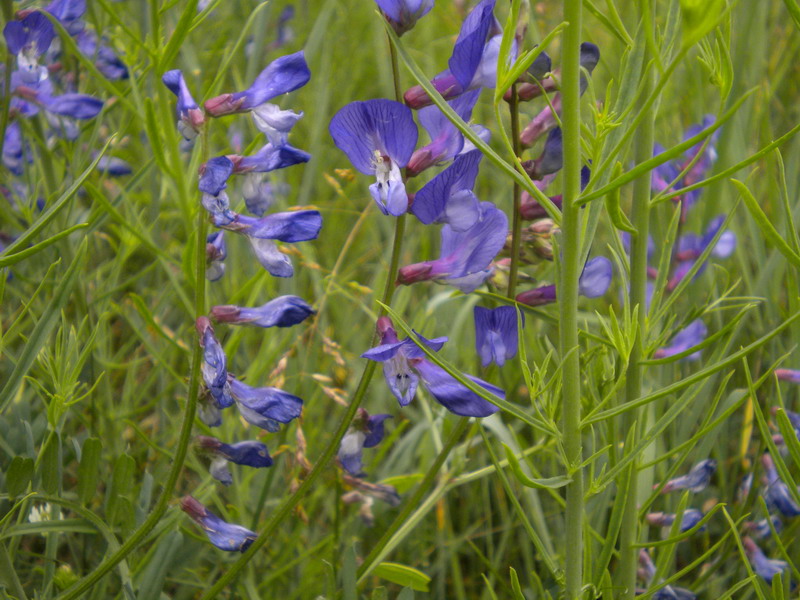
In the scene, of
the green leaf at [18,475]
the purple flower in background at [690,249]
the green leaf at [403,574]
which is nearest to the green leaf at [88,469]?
the green leaf at [18,475]

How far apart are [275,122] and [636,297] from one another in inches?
19.6

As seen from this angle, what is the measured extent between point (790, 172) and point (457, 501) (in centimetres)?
102

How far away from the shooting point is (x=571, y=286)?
862 mm

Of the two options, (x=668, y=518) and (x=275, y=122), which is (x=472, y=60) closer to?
(x=275, y=122)

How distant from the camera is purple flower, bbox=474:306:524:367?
3.29ft

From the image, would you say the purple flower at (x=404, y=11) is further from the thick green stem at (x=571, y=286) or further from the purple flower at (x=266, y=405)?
the purple flower at (x=266, y=405)

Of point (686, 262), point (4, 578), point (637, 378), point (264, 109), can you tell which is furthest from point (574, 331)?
point (686, 262)

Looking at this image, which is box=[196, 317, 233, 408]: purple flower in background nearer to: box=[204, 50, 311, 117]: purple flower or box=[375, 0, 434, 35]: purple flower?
box=[204, 50, 311, 117]: purple flower

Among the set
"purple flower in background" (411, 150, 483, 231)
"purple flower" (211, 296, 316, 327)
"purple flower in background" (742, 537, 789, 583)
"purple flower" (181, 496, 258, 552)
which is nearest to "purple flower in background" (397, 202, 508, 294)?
"purple flower in background" (411, 150, 483, 231)

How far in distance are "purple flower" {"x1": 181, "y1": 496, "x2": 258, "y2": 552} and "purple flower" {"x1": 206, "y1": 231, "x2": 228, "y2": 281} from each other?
0.30m

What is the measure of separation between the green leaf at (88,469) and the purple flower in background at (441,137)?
1.78 feet

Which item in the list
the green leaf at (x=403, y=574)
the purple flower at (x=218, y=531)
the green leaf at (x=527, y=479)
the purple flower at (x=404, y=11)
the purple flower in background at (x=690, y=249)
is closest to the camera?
the green leaf at (x=527, y=479)

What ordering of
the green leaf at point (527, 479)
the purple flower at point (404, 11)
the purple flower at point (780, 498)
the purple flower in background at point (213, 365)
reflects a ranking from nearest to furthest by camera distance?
the green leaf at point (527, 479) → the purple flower at point (404, 11) → the purple flower in background at point (213, 365) → the purple flower at point (780, 498)

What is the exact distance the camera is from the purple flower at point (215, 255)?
1.07m
